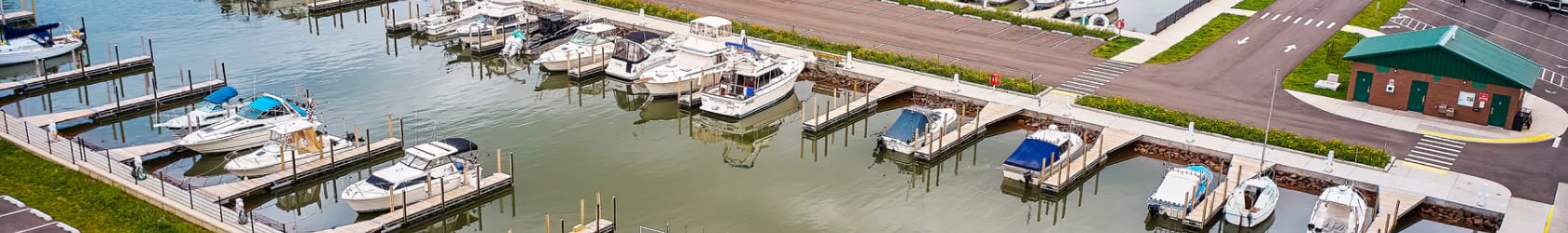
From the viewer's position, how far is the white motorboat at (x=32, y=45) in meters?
79.4

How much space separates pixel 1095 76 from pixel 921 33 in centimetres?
1403

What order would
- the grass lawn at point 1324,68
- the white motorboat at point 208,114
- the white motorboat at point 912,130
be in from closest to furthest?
the white motorboat at point 912,130 → the white motorboat at point 208,114 → the grass lawn at point 1324,68

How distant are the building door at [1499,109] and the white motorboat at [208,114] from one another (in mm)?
52785

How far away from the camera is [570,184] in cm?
5866

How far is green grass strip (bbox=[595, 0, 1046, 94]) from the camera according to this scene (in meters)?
72.3

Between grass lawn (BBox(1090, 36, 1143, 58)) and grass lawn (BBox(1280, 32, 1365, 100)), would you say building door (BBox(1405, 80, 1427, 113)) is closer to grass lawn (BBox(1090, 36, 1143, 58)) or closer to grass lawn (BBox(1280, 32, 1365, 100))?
grass lawn (BBox(1280, 32, 1365, 100))

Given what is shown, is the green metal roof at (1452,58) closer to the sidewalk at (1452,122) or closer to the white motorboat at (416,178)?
the sidewalk at (1452,122)

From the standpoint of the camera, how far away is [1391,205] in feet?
176

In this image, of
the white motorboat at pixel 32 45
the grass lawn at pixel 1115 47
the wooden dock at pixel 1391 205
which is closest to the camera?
the wooden dock at pixel 1391 205

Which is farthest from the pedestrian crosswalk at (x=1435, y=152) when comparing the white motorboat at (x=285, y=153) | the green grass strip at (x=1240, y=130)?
the white motorboat at (x=285, y=153)

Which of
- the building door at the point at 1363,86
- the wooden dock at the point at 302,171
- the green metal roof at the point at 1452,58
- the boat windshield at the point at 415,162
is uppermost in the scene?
the green metal roof at the point at 1452,58

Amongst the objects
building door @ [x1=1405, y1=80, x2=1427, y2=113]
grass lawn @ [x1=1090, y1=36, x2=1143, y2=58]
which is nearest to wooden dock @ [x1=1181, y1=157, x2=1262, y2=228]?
building door @ [x1=1405, y1=80, x2=1427, y2=113]

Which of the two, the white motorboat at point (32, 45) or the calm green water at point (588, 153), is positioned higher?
the white motorboat at point (32, 45)

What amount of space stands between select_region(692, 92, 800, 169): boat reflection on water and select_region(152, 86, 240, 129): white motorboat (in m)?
20.1
